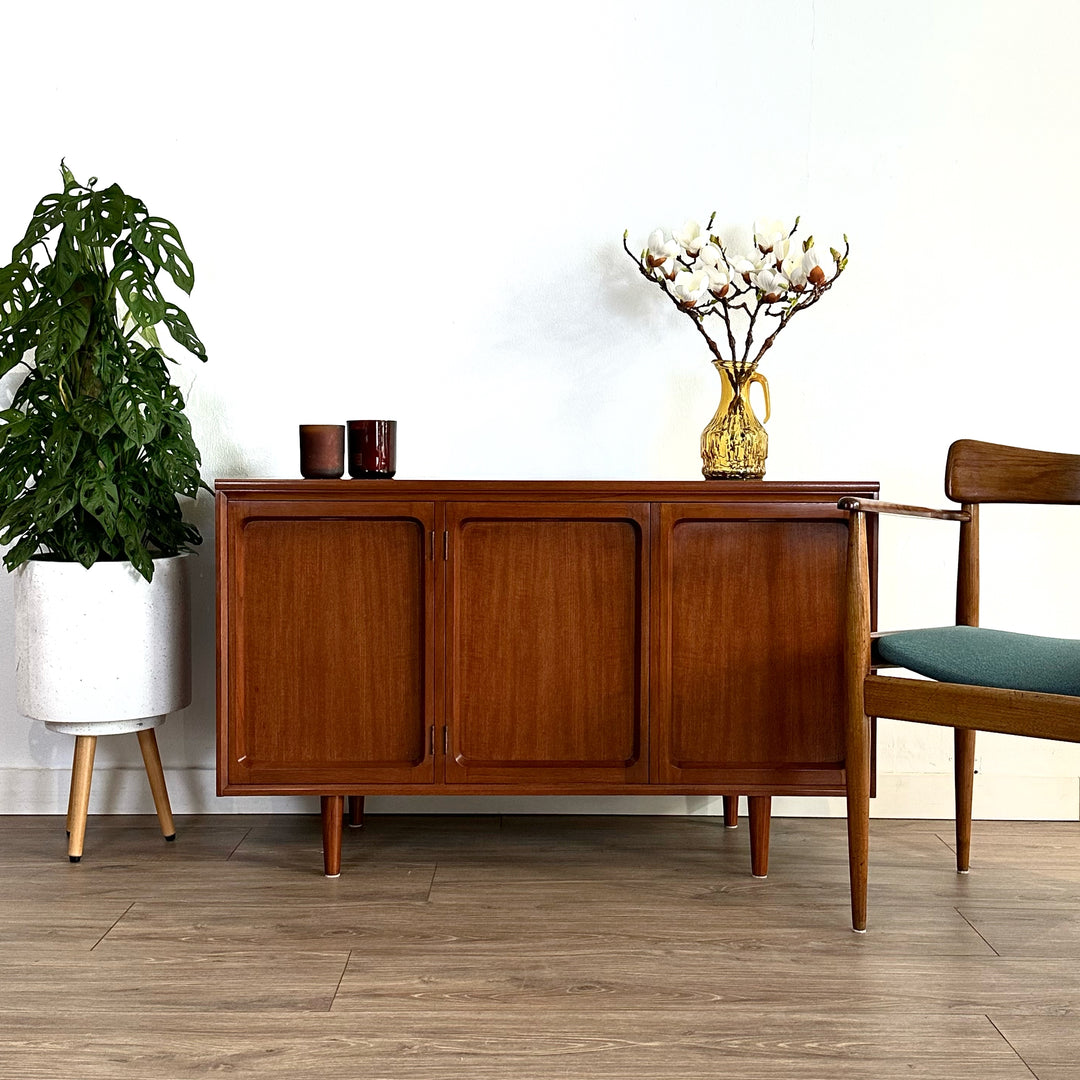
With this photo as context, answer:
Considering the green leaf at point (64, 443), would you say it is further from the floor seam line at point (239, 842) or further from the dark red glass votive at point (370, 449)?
the floor seam line at point (239, 842)

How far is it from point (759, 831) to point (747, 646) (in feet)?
1.19

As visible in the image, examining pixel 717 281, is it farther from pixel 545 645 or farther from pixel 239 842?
pixel 239 842

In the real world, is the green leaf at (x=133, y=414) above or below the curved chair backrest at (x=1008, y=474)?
above

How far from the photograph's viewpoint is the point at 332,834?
2090mm

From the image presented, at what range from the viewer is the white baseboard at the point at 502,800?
8.18 feet

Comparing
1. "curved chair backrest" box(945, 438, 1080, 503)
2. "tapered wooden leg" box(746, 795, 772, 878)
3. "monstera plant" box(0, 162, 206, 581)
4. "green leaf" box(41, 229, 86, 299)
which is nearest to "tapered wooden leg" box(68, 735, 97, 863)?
"monstera plant" box(0, 162, 206, 581)

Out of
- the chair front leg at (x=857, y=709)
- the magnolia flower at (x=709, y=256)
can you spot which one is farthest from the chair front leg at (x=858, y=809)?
the magnolia flower at (x=709, y=256)

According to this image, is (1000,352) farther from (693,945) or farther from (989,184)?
(693,945)

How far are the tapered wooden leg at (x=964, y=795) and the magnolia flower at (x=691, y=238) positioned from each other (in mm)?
1113

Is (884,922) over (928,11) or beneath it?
beneath

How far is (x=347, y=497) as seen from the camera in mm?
2041

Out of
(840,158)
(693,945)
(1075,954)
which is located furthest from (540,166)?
(1075,954)

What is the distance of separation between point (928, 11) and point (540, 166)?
94 cm

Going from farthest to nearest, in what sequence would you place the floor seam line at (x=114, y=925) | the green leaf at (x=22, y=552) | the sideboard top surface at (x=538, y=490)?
the green leaf at (x=22, y=552) < the sideboard top surface at (x=538, y=490) < the floor seam line at (x=114, y=925)
